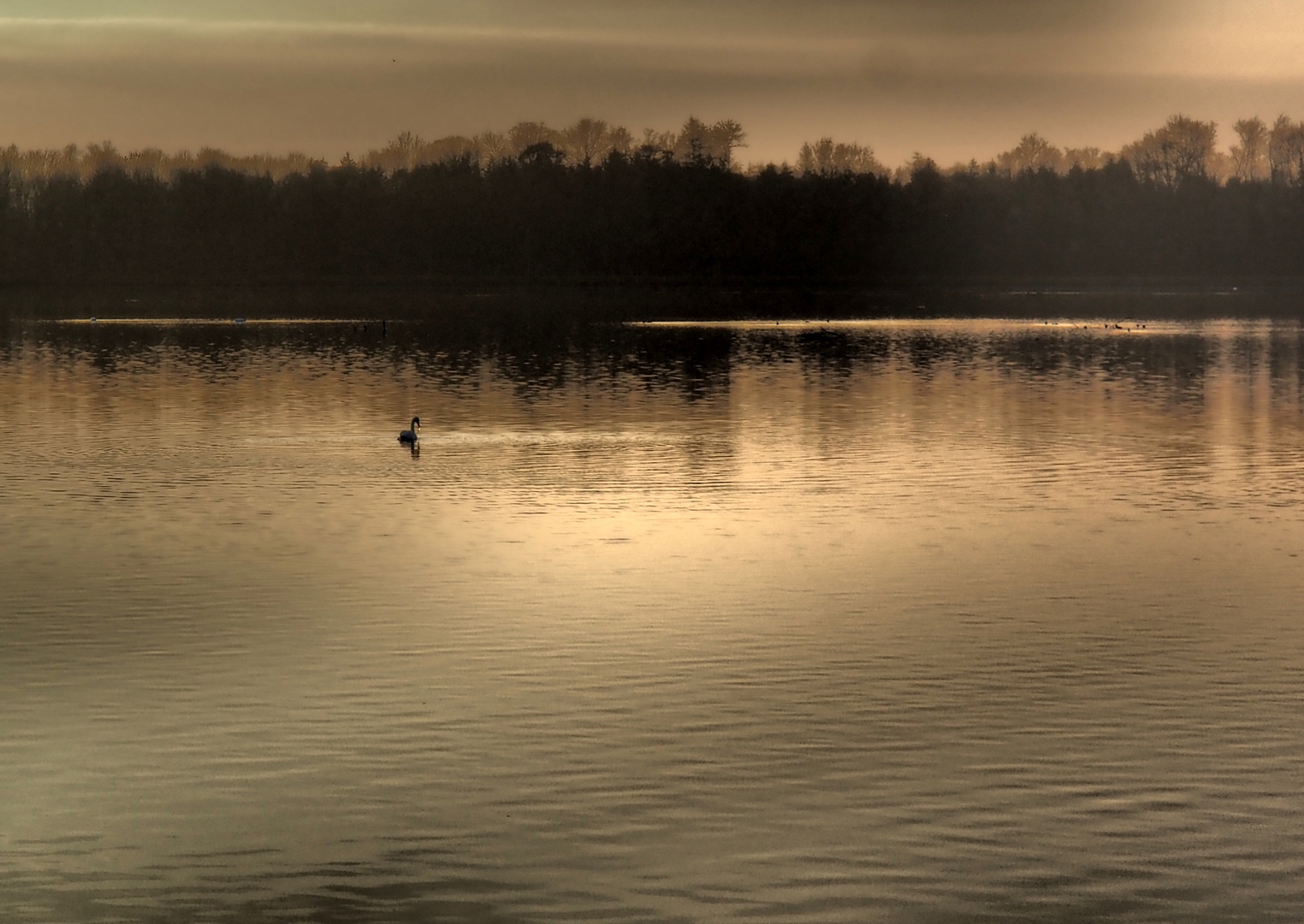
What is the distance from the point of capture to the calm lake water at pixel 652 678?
11.9m

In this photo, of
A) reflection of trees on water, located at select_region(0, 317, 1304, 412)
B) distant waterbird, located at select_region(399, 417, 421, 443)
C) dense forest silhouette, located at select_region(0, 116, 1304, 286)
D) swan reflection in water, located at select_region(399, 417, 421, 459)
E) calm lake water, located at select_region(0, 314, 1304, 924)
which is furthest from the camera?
dense forest silhouette, located at select_region(0, 116, 1304, 286)

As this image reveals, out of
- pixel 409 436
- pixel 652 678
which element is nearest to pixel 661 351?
pixel 409 436

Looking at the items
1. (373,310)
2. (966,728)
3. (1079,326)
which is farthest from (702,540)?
(373,310)

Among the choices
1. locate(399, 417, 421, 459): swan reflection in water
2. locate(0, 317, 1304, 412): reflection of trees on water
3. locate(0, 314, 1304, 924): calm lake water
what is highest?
locate(0, 317, 1304, 412): reflection of trees on water

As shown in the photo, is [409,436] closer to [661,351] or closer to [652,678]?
[652,678]

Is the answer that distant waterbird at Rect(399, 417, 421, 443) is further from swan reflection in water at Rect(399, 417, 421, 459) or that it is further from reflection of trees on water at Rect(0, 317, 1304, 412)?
reflection of trees on water at Rect(0, 317, 1304, 412)

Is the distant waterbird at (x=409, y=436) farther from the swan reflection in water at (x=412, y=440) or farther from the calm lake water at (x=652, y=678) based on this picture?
the calm lake water at (x=652, y=678)

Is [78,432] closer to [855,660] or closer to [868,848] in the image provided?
[855,660]

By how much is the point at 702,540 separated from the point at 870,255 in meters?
163

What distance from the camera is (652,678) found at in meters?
16.9

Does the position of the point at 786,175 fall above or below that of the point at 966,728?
above

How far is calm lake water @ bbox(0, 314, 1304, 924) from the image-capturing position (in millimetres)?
11852

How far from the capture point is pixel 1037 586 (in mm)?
21766

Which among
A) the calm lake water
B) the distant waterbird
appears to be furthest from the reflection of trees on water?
the calm lake water
